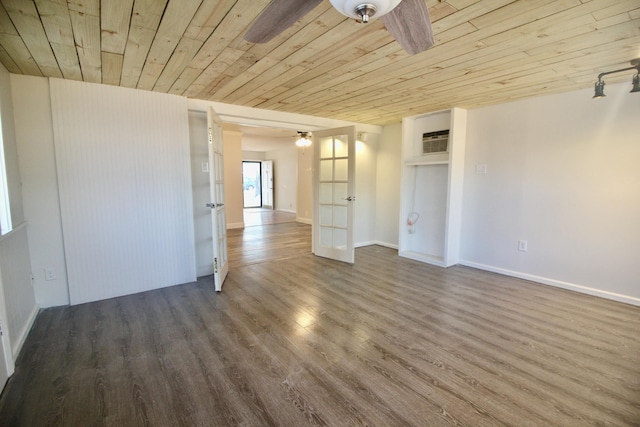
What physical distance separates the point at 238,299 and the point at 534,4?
3.27 metres

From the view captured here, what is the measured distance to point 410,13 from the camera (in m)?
1.31

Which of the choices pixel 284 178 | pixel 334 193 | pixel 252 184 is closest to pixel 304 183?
pixel 284 178

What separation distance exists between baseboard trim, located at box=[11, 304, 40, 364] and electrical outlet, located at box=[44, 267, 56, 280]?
0.26 m

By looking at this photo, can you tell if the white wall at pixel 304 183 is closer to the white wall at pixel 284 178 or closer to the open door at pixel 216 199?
the white wall at pixel 284 178

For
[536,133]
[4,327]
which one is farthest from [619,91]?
[4,327]

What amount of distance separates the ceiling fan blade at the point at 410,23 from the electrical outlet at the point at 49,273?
3.61 meters

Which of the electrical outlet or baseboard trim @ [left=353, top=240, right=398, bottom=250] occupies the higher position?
the electrical outlet

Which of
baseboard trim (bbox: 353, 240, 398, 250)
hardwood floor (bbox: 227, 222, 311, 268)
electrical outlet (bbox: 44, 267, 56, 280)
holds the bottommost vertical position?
hardwood floor (bbox: 227, 222, 311, 268)

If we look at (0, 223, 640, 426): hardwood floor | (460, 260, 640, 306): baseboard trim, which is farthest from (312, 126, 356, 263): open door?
(460, 260, 640, 306): baseboard trim

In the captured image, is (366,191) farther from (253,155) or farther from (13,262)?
(253,155)

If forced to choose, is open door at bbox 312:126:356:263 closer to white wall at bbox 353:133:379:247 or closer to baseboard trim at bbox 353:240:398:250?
white wall at bbox 353:133:379:247

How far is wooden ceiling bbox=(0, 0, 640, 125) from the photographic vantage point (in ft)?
5.38

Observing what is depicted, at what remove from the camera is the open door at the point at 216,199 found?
3.18 meters

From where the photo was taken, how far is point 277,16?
131 centimetres
